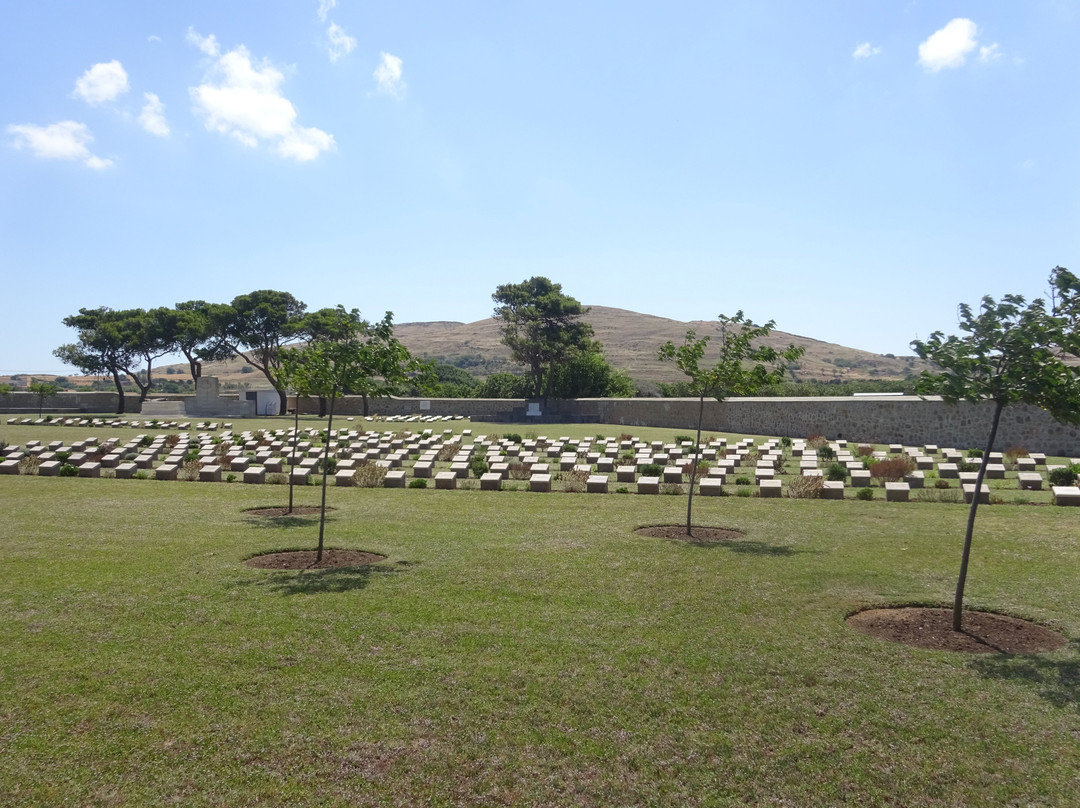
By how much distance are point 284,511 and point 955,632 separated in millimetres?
10417

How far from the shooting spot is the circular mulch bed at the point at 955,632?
637 centimetres

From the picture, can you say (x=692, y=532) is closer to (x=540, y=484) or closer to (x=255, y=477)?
(x=540, y=484)

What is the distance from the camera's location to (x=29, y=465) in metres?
19.9

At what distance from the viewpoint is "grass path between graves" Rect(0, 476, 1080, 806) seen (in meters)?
4.29

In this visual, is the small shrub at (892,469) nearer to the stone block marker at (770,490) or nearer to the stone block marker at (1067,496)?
the stone block marker at (770,490)

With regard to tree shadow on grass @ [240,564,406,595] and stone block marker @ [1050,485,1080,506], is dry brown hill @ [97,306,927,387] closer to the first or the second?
stone block marker @ [1050,485,1080,506]

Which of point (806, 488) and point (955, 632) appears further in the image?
point (806, 488)

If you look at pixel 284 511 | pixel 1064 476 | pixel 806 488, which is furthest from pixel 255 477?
pixel 1064 476

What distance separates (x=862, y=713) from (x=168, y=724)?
4307 millimetres

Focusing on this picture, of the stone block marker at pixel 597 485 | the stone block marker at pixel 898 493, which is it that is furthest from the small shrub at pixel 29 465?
the stone block marker at pixel 898 493

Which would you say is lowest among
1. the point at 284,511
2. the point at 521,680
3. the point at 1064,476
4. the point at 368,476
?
the point at 284,511

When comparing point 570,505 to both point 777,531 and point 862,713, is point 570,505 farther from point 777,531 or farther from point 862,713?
point 862,713

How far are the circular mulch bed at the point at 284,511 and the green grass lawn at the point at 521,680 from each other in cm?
299

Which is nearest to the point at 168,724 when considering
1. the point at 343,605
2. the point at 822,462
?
the point at 343,605
